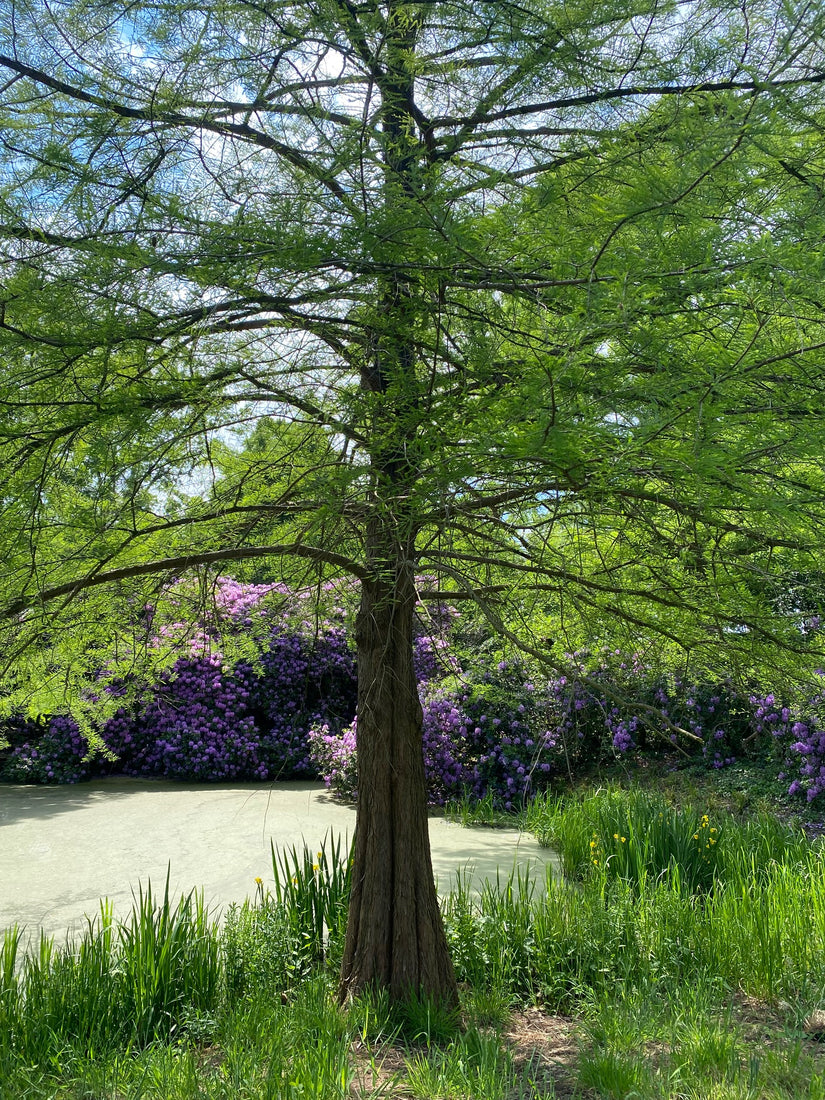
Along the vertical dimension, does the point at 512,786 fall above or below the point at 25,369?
below

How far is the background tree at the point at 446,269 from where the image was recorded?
6.26ft

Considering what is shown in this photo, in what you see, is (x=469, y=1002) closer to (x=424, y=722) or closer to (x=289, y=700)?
(x=424, y=722)

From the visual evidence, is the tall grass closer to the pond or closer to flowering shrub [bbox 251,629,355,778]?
the pond

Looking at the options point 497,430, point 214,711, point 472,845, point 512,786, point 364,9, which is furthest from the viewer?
point 214,711

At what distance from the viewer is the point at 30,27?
8.36ft

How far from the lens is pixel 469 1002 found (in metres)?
3.59

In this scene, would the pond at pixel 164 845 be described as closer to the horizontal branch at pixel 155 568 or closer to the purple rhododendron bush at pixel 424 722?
the purple rhododendron bush at pixel 424 722

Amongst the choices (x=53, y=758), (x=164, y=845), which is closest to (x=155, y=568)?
(x=164, y=845)

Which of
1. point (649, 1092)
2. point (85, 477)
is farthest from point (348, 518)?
point (649, 1092)

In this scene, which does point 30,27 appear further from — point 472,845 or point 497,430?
point 472,845

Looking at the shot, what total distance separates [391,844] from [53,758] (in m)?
8.04

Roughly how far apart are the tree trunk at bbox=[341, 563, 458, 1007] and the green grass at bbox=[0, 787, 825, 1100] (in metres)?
0.14

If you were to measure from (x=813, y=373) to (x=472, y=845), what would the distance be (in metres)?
5.39

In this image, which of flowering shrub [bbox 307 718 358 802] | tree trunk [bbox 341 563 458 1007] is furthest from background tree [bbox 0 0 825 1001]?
flowering shrub [bbox 307 718 358 802]
